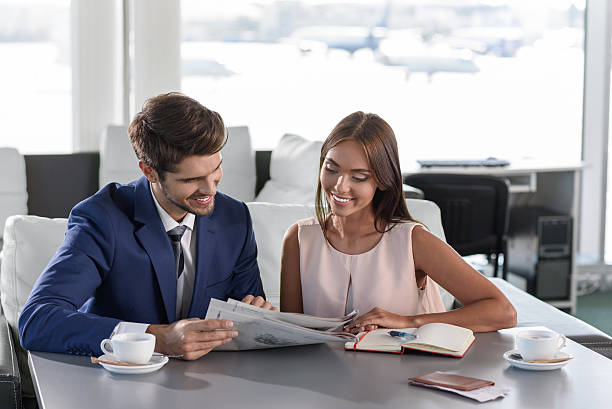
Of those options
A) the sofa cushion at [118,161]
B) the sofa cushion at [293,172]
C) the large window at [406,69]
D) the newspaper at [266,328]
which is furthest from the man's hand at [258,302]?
the large window at [406,69]

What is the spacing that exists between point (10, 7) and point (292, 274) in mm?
3188

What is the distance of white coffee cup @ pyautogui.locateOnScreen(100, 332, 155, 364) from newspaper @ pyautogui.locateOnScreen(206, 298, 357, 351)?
0.13m

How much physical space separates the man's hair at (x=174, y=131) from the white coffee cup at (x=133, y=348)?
404mm

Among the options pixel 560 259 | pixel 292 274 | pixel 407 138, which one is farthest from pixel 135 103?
pixel 292 274

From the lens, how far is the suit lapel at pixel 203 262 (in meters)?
1.84

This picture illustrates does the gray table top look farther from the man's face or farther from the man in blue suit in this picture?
the man's face

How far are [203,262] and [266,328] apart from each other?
0.37 m

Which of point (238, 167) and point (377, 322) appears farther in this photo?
point (238, 167)

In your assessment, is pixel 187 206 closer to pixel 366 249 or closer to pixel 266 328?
pixel 266 328

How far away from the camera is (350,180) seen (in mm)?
1945

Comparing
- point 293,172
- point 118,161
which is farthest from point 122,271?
point 118,161

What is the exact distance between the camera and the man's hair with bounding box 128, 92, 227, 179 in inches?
67.9

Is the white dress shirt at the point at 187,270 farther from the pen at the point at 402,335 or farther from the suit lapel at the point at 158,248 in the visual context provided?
the pen at the point at 402,335

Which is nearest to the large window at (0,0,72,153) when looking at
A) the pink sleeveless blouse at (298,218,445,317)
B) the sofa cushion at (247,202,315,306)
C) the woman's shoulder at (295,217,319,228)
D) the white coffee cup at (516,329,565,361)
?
the sofa cushion at (247,202,315,306)
